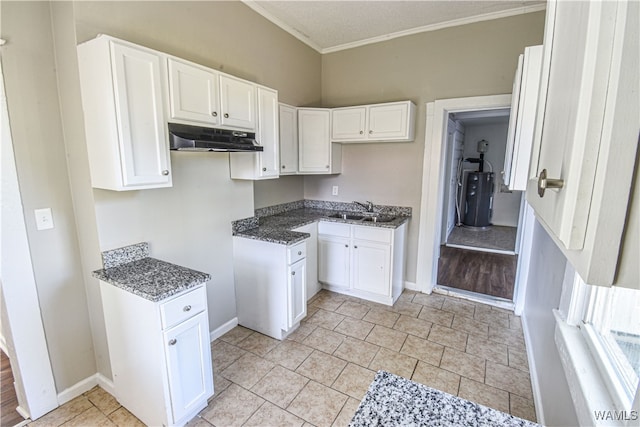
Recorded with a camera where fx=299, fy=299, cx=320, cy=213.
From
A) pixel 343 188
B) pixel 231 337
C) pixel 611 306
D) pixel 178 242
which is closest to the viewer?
pixel 611 306

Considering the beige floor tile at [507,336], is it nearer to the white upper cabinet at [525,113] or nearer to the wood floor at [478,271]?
the wood floor at [478,271]

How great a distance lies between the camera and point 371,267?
3.29 meters

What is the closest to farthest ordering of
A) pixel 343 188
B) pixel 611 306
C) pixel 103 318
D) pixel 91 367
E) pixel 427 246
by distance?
1. pixel 611 306
2. pixel 103 318
3. pixel 91 367
4. pixel 427 246
5. pixel 343 188

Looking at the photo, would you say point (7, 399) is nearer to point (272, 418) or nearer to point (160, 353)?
point (160, 353)

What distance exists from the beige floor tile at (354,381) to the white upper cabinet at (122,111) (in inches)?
73.0

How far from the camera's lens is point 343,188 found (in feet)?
12.7

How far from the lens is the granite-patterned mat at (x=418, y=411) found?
74 cm

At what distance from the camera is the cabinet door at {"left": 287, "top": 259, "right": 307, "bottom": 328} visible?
8.41ft

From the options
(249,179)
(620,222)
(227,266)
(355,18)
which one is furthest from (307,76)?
(620,222)

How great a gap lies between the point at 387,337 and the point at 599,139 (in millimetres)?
2683

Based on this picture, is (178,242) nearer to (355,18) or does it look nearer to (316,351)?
(316,351)

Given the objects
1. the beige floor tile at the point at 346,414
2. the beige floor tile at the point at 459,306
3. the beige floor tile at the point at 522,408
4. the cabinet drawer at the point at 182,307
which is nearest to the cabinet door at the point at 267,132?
the cabinet drawer at the point at 182,307

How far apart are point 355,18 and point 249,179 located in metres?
1.95

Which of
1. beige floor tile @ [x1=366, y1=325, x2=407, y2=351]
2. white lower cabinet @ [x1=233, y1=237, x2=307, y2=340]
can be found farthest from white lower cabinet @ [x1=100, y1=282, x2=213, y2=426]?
beige floor tile @ [x1=366, y1=325, x2=407, y2=351]
